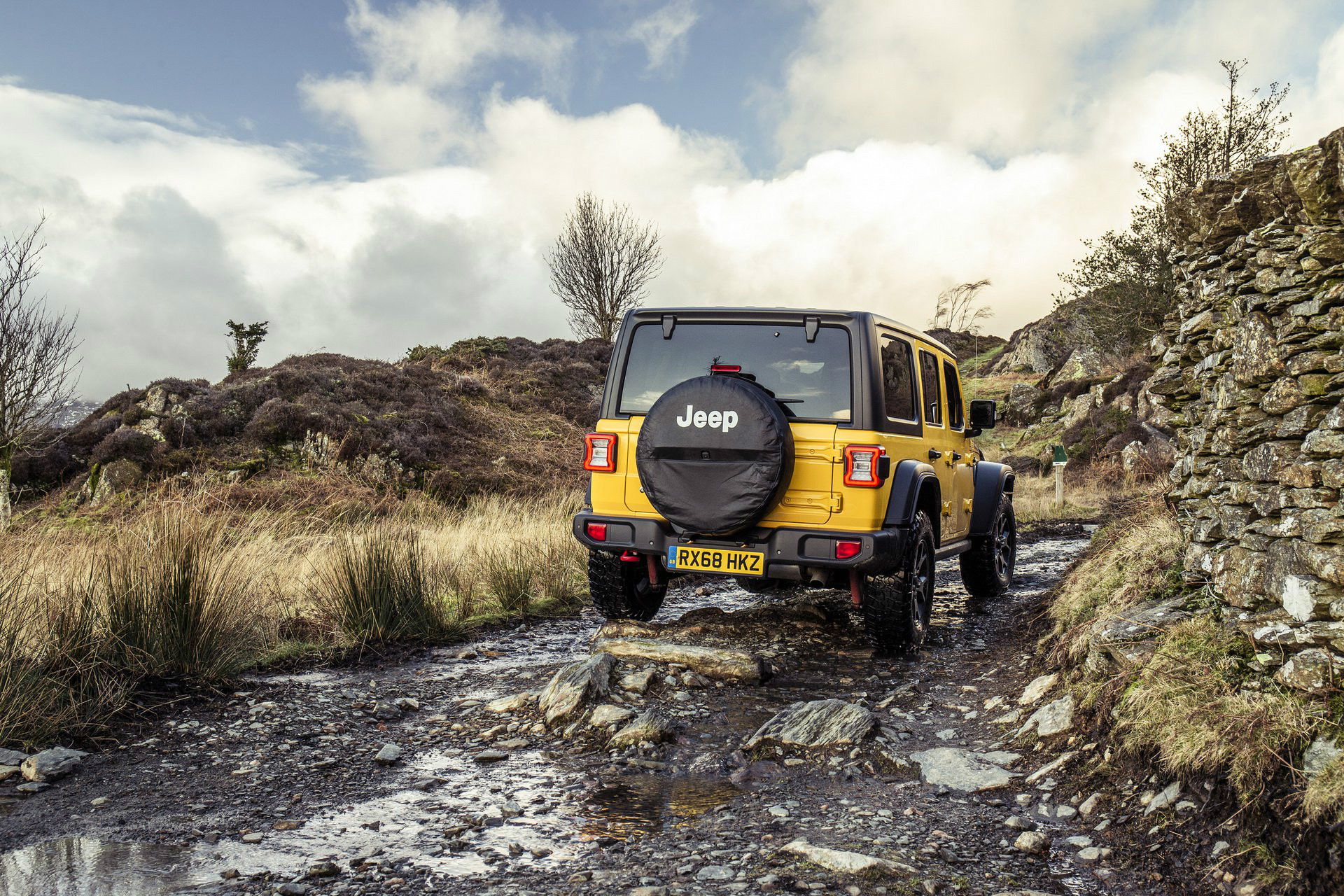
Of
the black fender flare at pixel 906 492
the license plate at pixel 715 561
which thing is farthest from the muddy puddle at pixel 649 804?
the black fender flare at pixel 906 492

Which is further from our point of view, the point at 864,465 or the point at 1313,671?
the point at 864,465

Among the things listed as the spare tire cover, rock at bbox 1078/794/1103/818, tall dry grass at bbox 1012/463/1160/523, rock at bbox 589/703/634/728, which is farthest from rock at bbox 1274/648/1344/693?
tall dry grass at bbox 1012/463/1160/523

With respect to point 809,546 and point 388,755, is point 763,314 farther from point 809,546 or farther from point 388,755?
point 388,755

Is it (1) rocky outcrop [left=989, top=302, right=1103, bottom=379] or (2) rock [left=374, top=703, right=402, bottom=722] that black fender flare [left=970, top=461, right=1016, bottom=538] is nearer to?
(2) rock [left=374, top=703, right=402, bottom=722]

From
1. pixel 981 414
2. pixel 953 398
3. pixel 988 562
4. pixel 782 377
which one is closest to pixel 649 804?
pixel 782 377

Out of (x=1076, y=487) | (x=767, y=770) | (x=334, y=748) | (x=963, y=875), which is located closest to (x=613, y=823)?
(x=767, y=770)

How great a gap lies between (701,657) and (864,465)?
162cm

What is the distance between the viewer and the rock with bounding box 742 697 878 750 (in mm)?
4379

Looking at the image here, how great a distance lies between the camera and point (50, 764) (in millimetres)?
4082

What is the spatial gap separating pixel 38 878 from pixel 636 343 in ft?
14.9

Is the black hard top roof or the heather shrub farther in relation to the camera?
the heather shrub

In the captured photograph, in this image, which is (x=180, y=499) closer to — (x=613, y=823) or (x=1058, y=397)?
(x=613, y=823)

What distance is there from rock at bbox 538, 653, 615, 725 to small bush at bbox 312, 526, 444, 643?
2236 millimetres

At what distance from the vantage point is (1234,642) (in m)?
3.84
